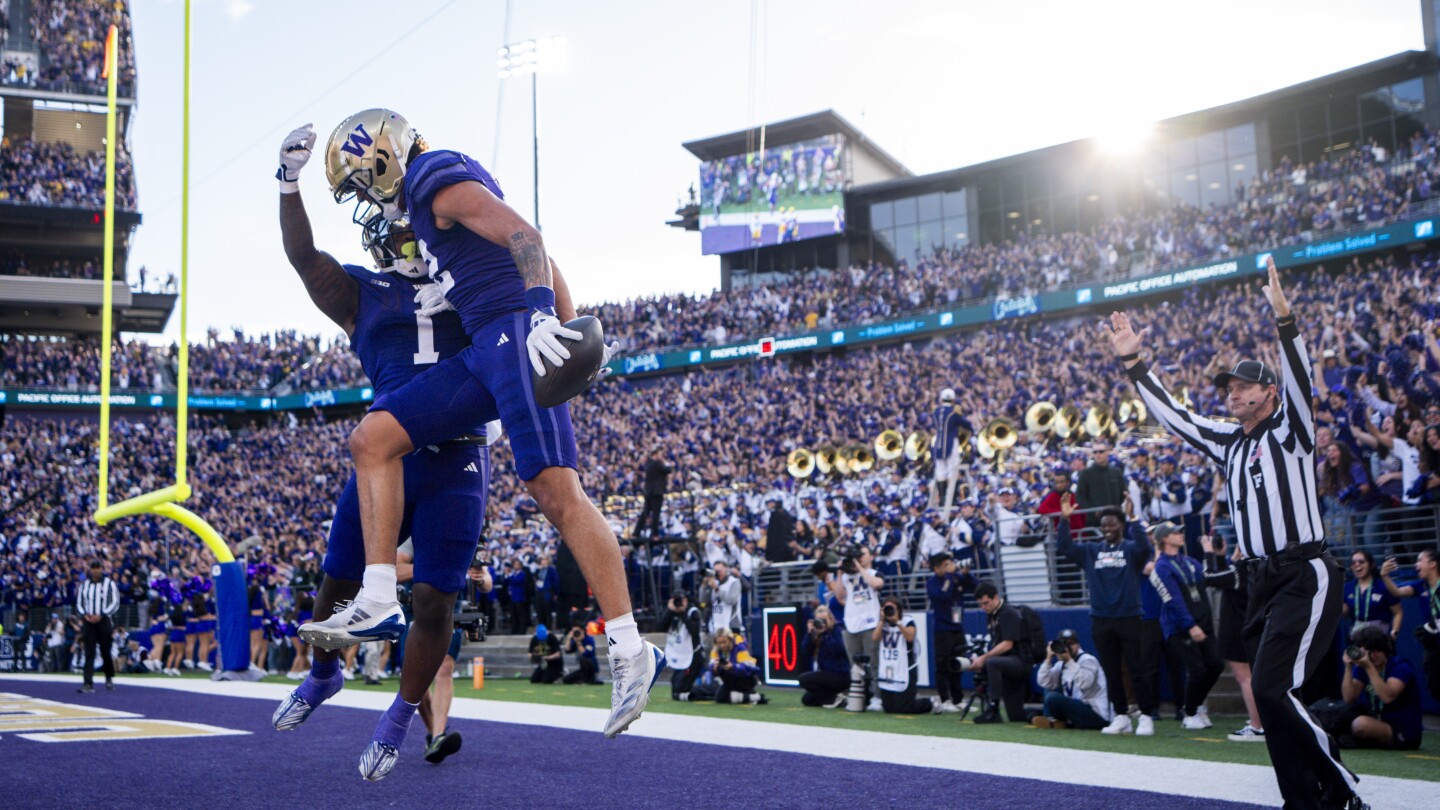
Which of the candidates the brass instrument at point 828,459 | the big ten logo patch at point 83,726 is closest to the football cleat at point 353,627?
the big ten logo patch at point 83,726

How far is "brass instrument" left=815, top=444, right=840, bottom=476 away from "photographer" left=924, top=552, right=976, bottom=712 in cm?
1552

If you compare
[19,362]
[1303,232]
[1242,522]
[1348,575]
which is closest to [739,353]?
[1303,232]

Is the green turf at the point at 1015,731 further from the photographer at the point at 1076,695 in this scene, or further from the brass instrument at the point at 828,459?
the brass instrument at the point at 828,459

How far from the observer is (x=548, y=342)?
344 centimetres

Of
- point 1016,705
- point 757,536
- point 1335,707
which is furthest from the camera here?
point 757,536

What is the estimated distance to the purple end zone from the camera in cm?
556

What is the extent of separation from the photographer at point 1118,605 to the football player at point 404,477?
22.4ft

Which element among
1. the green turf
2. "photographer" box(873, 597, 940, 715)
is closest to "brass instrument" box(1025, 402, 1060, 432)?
the green turf

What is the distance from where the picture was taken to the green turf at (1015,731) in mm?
7441

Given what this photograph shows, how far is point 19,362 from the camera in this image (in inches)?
1666

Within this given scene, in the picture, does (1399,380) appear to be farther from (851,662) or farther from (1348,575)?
(851,662)

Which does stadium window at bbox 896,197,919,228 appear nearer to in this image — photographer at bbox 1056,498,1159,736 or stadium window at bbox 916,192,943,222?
stadium window at bbox 916,192,943,222

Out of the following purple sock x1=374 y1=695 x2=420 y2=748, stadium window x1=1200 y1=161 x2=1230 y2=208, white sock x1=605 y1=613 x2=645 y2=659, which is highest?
stadium window x1=1200 y1=161 x2=1230 y2=208

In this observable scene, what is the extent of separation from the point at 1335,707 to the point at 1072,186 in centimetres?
3971
